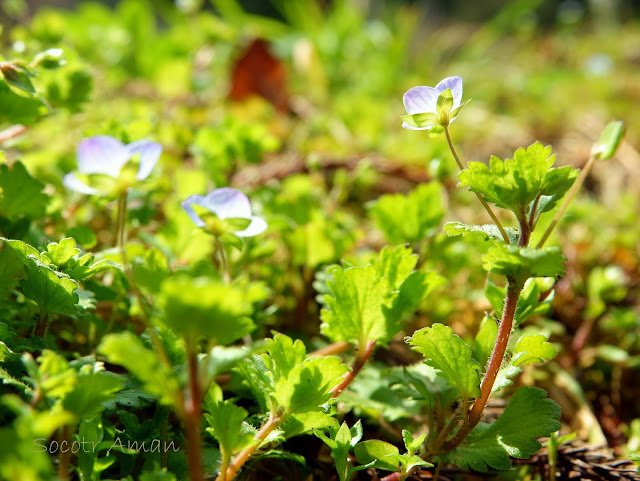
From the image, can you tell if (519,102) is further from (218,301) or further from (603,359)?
(218,301)

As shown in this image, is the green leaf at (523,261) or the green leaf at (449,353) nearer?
the green leaf at (523,261)

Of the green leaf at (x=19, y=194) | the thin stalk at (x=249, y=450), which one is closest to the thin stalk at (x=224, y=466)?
the thin stalk at (x=249, y=450)

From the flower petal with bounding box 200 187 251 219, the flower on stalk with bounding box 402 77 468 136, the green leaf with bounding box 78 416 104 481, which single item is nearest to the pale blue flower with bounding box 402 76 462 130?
the flower on stalk with bounding box 402 77 468 136

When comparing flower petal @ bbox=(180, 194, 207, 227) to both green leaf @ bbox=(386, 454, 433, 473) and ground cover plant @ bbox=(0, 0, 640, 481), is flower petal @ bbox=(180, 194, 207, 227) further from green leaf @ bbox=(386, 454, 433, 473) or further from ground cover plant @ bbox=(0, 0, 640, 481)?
green leaf @ bbox=(386, 454, 433, 473)

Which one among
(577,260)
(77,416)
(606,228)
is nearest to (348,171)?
(577,260)

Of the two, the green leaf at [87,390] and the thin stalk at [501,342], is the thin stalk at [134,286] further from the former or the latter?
the thin stalk at [501,342]

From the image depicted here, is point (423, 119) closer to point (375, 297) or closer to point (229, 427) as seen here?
point (375, 297)
